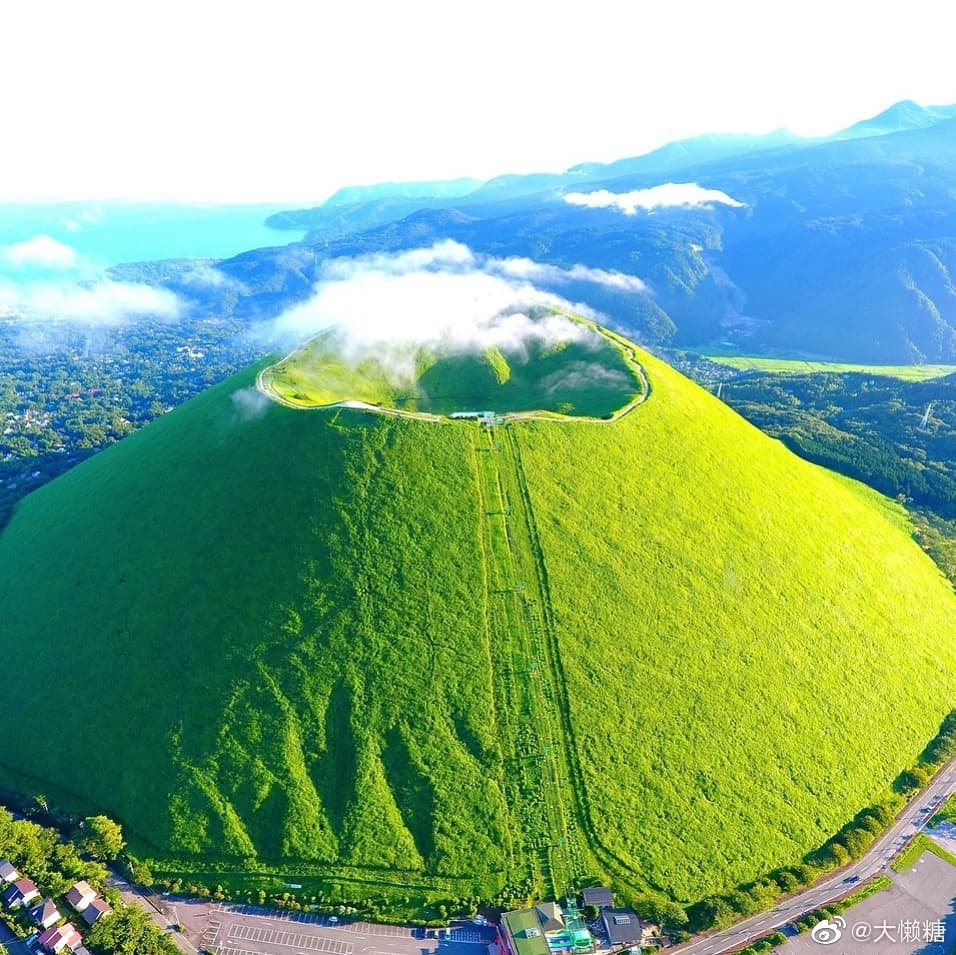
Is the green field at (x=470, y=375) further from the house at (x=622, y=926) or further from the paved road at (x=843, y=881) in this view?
the house at (x=622, y=926)

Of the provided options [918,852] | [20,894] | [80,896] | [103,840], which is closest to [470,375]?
[103,840]

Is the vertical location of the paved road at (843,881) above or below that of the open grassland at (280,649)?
below

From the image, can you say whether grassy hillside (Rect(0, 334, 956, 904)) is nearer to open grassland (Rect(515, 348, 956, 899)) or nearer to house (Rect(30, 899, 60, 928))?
open grassland (Rect(515, 348, 956, 899))

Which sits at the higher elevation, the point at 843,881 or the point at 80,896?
the point at 80,896

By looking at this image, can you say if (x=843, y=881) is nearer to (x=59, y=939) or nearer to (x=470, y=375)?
(x=59, y=939)

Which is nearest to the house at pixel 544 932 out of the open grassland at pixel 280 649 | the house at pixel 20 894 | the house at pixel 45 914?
the open grassland at pixel 280 649

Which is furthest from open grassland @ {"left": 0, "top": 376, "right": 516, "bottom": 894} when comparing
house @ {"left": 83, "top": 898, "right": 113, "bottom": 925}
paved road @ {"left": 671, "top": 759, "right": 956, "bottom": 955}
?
paved road @ {"left": 671, "top": 759, "right": 956, "bottom": 955}

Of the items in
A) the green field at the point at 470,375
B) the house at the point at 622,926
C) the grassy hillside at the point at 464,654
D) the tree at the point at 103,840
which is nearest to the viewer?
the house at the point at 622,926

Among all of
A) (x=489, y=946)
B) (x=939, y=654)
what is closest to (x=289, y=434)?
(x=489, y=946)
